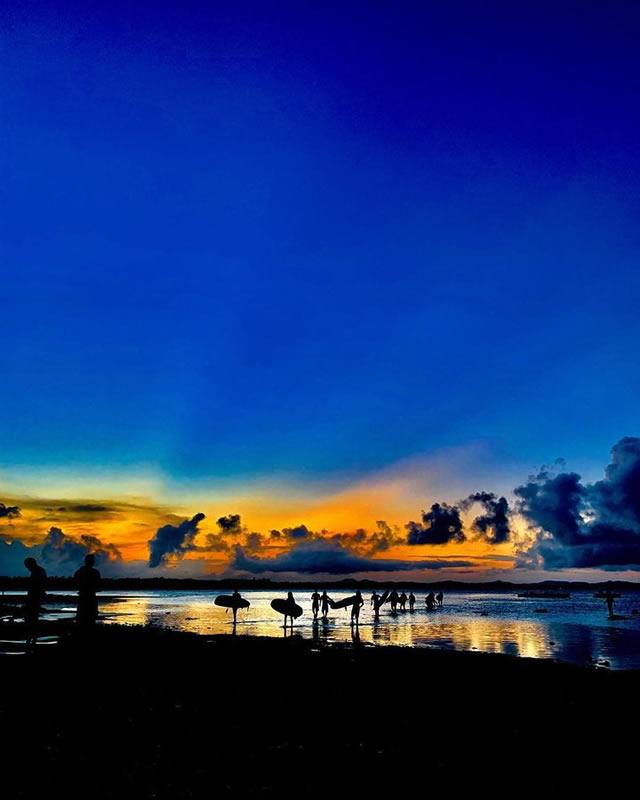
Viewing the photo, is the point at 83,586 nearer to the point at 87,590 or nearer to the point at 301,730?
the point at 87,590

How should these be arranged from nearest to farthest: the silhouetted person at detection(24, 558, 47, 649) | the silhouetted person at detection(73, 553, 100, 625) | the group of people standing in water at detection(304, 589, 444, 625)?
the silhouetted person at detection(73, 553, 100, 625) → the silhouetted person at detection(24, 558, 47, 649) → the group of people standing in water at detection(304, 589, 444, 625)

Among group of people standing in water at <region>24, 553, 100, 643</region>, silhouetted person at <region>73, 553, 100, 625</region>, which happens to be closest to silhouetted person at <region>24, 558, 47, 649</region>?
group of people standing in water at <region>24, 553, 100, 643</region>

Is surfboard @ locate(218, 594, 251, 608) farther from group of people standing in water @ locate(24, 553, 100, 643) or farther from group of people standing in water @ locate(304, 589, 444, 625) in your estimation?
group of people standing in water @ locate(24, 553, 100, 643)

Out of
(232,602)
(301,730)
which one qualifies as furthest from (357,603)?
Result: (301,730)

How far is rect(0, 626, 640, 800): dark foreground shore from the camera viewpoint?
27.0ft

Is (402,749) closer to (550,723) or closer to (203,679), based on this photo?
(550,723)

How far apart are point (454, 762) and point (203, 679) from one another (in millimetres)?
9376

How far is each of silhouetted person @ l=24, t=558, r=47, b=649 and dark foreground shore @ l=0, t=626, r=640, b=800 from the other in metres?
0.86

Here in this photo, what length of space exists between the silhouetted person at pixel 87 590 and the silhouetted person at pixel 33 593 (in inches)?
63.8

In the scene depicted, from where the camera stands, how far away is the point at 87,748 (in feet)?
30.1

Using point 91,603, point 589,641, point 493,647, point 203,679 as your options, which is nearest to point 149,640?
point 91,603

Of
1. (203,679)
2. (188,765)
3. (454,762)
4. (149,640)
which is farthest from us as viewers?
(149,640)

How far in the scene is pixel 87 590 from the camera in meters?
18.5

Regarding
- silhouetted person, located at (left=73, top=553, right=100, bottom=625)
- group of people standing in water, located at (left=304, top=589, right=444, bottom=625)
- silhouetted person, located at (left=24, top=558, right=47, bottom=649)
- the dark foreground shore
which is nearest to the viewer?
the dark foreground shore
